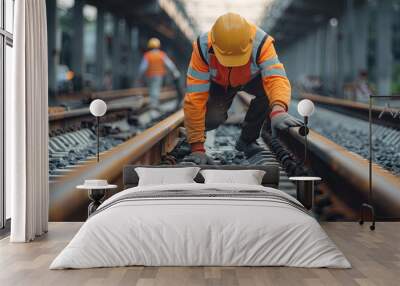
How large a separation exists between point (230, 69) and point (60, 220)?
7.92ft

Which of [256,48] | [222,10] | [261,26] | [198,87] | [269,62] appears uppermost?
[222,10]

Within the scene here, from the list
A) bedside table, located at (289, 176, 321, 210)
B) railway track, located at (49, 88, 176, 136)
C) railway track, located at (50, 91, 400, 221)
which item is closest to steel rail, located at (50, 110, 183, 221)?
railway track, located at (50, 91, 400, 221)

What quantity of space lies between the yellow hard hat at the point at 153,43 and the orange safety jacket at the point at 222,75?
614 mm

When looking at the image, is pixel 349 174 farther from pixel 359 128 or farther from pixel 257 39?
pixel 257 39

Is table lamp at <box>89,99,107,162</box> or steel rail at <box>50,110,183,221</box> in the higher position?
table lamp at <box>89,99,107,162</box>

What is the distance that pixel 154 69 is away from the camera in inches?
288

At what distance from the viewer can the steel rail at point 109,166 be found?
6.74m

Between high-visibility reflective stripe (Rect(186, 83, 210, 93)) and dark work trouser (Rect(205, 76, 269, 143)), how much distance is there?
5cm

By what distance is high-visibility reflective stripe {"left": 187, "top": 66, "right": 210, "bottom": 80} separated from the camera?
6.88 m

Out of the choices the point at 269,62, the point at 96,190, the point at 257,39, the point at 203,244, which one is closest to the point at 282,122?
the point at 269,62

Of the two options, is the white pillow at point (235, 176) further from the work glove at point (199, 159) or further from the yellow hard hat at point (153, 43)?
the yellow hard hat at point (153, 43)

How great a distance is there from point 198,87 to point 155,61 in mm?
700

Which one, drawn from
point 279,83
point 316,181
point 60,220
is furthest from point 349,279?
point 60,220

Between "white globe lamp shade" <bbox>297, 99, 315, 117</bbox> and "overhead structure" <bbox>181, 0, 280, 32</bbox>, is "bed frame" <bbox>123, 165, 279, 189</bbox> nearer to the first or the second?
"white globe lamp shade" <bbox>297, 99, 315, 117</bbox>
